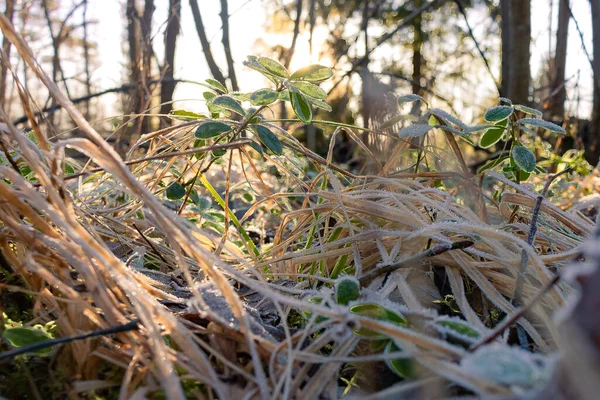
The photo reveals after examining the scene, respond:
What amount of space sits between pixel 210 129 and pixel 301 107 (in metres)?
0.17

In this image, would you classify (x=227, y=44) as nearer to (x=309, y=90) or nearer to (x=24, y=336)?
(x=309, y=90)

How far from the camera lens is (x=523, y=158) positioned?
96 centimetres

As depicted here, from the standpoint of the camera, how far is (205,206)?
4.57 ft

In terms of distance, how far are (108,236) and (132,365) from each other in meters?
0.51

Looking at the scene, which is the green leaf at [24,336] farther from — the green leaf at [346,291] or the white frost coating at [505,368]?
the white frost coating at [505,368]

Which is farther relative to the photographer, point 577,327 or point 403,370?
point 403,370

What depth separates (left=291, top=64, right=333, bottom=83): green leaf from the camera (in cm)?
90

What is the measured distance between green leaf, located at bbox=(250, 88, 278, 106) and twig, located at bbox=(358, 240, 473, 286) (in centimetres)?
36

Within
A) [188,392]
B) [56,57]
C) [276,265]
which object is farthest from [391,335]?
[56,57]

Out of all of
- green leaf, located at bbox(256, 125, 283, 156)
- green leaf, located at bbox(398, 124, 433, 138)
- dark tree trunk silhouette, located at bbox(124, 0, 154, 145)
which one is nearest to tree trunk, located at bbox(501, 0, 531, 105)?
dark tree trunk silhouette, located at bbox(124, 0, 154, 145)

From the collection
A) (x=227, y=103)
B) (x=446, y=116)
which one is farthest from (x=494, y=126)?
(x=227, y=103)

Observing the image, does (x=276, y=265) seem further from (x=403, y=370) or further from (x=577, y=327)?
(x=577, y=327)

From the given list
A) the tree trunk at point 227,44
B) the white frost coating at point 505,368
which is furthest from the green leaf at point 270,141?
the tree trunk at point 227,44

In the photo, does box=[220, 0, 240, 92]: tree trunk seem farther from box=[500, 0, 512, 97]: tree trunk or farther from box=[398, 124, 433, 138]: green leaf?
box=[500, 0, 512, 97]: tree trunk
